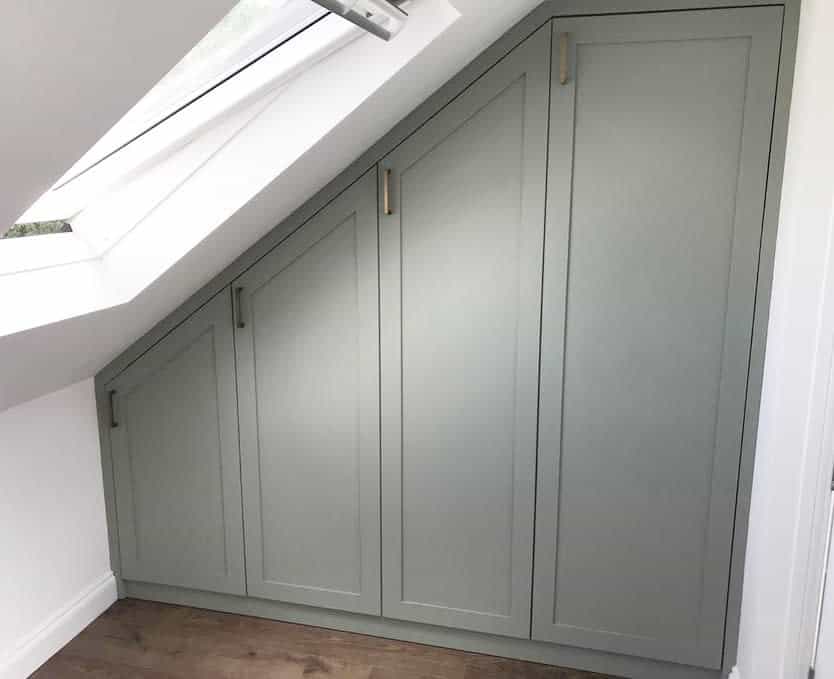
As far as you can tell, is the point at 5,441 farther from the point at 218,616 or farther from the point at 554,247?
the point at 554,247

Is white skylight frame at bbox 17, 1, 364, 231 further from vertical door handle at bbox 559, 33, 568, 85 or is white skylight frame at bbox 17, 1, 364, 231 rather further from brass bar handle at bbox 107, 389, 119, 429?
brass bar handle at bbox 107, 389, 119, 429

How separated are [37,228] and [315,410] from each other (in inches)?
40.1

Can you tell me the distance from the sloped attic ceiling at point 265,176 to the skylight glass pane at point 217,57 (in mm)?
146

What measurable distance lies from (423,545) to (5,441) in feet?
4.59

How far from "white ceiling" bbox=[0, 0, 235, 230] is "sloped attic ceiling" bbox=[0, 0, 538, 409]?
72cm

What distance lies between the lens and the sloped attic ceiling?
177 cm

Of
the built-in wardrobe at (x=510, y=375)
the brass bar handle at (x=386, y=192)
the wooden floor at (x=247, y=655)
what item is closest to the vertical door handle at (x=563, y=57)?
the built-in wardrobe at (x=510, y=375)

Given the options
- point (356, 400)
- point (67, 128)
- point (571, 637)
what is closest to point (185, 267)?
point (356, 400)

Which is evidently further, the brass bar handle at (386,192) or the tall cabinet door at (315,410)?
the tall cabinet door at (315,410)

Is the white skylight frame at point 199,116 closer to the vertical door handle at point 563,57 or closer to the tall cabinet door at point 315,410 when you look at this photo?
the tall cabinet door at point 315,410

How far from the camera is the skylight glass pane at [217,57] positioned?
5.24 ft

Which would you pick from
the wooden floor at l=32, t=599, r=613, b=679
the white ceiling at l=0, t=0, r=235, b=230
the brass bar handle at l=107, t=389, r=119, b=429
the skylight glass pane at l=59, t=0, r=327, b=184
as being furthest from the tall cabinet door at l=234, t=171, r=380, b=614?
the white ceiling at l=0, t=0, r=235, b=230

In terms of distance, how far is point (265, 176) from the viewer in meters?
1.96

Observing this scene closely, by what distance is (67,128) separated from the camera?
1.17 meters
